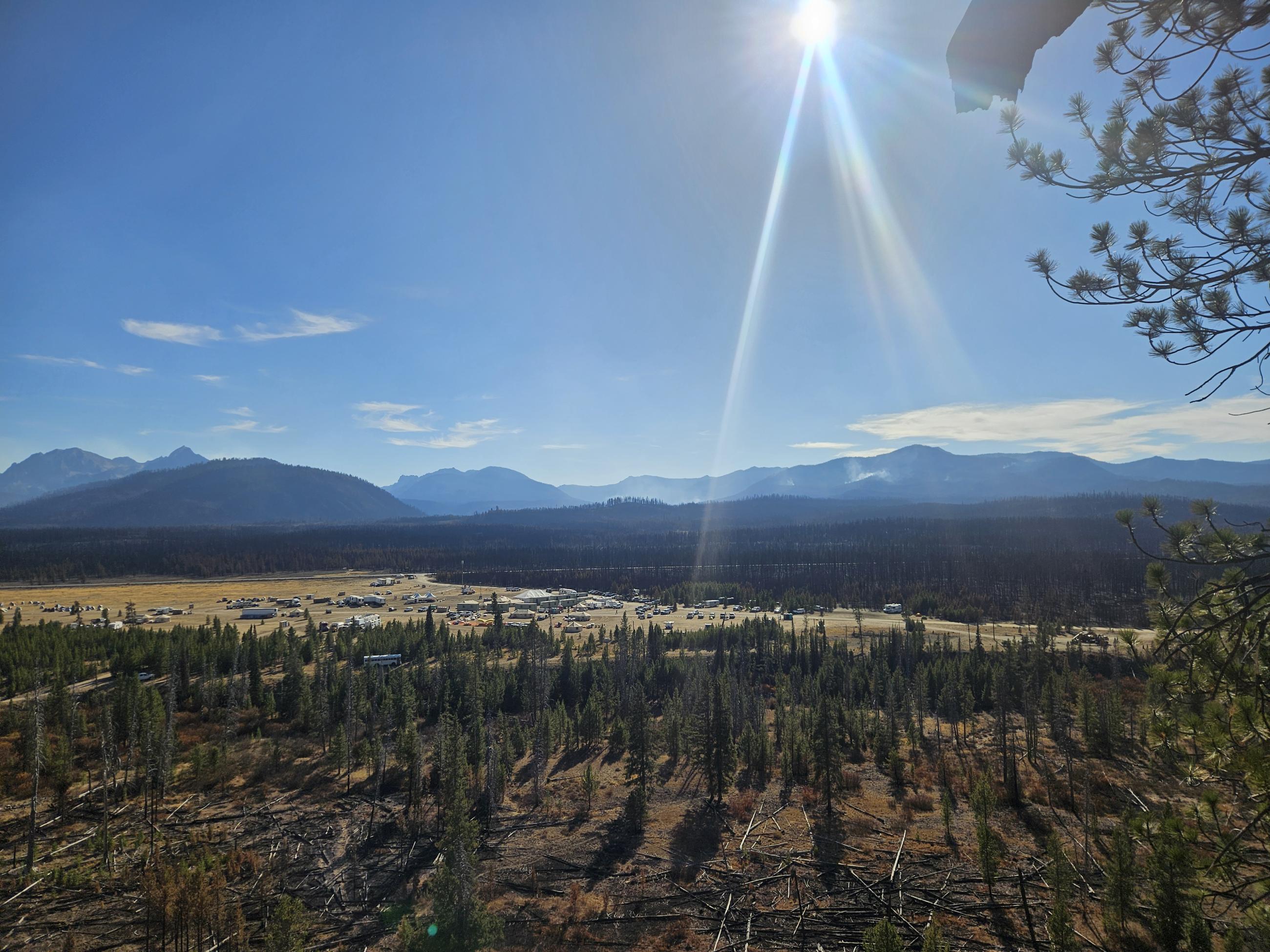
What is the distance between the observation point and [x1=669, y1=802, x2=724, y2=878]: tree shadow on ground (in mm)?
32125

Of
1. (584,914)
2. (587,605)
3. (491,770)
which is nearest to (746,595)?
(587,605)

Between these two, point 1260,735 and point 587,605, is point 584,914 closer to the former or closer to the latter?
point 1260,735

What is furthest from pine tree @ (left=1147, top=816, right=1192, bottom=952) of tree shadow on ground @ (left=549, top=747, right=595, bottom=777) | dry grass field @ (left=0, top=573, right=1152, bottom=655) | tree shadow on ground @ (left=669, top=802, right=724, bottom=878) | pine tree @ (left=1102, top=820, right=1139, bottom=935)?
dry grass field @ (left=0, top=573, right=1152, bottom=655)

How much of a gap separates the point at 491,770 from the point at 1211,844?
41.2 meters

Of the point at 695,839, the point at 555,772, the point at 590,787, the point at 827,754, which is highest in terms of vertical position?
the point at 827,754

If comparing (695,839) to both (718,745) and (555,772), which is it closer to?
(718,745)

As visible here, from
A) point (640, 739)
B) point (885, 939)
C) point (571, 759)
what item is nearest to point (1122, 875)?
point (885, 939)

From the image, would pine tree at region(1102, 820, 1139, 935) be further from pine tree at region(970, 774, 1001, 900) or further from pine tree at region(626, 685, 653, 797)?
pine tree at region(626, 685, 653, 797)

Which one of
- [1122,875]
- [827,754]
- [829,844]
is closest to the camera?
[1122,875]

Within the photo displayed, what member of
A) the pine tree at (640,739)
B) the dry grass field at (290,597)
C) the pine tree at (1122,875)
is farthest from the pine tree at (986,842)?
the dry grass field at (290,597)

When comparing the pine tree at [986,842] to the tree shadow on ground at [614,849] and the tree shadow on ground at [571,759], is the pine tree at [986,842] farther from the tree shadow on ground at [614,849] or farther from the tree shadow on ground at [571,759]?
the tree shadow on ground at [571,759]

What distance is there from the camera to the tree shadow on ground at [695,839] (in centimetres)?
3212

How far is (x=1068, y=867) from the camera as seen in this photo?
22.9 meters

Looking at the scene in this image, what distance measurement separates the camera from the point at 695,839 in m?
35.7
